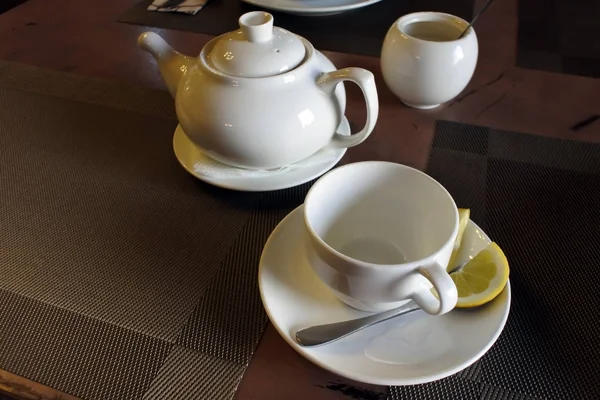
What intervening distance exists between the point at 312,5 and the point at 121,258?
0.53m

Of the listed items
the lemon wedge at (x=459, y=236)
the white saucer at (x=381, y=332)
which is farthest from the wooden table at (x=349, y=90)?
the lemon wedge at (x=459, y=236)

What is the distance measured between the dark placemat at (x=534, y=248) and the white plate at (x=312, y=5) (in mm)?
295

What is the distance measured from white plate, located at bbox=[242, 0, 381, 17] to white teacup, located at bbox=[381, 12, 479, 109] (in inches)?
8.2

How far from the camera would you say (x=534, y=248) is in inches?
17.6

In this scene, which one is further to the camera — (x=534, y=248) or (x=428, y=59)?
(x=428, y=59)

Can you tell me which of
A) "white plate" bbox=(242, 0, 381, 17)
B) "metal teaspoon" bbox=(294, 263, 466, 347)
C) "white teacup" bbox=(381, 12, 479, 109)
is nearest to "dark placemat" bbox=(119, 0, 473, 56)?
"white plate" bbox=(242, 0, 381, 17)

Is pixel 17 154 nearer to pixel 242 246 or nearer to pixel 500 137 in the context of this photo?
pixel 242 246

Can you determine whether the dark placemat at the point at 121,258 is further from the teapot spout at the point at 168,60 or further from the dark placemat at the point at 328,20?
the dark placemat at the point at 328,20

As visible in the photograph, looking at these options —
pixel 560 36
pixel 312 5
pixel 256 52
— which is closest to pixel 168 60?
pixel 256 52

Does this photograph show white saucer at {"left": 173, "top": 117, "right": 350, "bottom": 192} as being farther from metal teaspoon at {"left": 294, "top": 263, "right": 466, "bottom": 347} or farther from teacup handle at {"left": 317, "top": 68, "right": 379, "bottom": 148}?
metal teaspoon at {"left": 294, "top": 263, "right": 466, "bottom": 347}

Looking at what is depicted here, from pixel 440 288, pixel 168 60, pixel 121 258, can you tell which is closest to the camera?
pixel 440 288

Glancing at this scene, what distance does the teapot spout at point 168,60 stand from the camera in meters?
0.54

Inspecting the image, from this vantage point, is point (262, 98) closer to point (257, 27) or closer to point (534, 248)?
point (257, 27)

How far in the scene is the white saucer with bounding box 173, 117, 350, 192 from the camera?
19.8 inches
